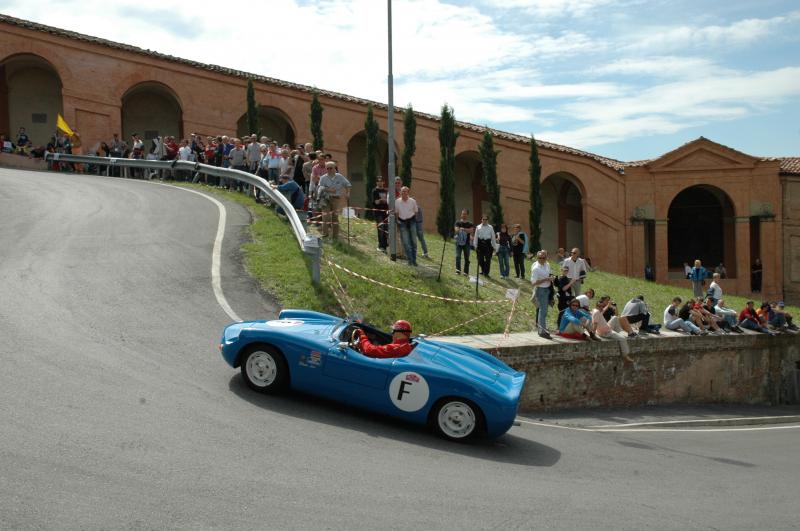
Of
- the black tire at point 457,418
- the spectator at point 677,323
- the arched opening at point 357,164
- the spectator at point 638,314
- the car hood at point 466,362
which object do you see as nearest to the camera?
the black tire at point 457,418

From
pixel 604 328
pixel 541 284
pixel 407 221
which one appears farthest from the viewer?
pixel 407 221

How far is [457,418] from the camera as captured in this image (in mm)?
8727

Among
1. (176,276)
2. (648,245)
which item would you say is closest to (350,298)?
(176,276)

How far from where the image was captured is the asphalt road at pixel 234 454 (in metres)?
5.85

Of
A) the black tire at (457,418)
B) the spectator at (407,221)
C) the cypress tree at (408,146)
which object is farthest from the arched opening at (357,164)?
the black tire at (457,418)

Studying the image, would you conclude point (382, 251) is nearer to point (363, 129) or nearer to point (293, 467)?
point (293, 467)

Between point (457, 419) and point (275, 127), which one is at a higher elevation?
point (275, 127)

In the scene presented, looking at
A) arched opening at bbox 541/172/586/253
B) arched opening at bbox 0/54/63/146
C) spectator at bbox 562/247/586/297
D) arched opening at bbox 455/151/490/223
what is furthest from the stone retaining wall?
arched opening at bbox 0/54/63/146

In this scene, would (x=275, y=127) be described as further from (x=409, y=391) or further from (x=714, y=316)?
(x=409, y=391)

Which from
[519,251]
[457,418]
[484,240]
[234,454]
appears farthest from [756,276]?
[234,454]

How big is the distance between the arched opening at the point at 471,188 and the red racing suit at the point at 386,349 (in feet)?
110

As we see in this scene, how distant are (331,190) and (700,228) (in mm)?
31742

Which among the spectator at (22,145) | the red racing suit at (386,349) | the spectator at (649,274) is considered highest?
the spectator at (22,145)

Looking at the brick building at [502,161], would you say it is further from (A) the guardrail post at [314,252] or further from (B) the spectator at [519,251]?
(A) the guardrail post at [314,252]
